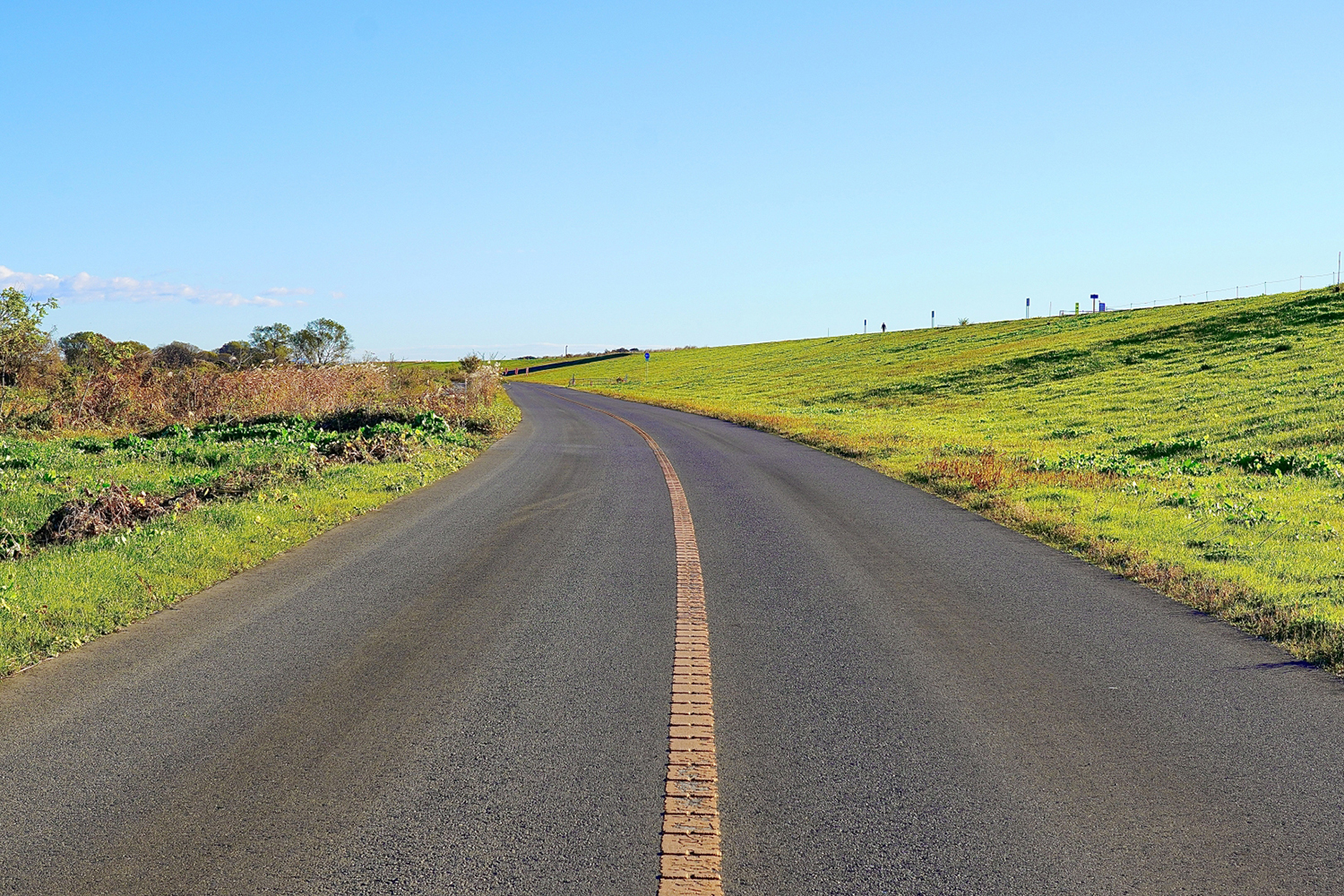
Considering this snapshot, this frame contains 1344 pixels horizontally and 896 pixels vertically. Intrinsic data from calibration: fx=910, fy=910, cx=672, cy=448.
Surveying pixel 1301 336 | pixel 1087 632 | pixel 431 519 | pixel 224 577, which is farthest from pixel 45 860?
pixel 1301 336

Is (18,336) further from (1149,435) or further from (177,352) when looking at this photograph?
(177,352)

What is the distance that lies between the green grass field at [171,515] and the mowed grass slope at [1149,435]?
802 cm

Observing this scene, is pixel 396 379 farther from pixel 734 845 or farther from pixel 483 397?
pixel 734 845

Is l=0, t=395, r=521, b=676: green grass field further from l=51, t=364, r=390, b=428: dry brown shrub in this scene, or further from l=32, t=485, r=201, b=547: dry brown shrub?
l=51, t=364, r=390, b=428: dry brown shrub

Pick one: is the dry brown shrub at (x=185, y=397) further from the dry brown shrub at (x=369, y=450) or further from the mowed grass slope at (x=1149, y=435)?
the mowed grass slope at (x=1149, y=435)

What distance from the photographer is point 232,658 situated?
18.2ft

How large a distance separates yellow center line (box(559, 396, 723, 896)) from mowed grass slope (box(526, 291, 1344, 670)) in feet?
12.4

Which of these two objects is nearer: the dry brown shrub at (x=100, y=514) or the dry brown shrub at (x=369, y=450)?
the dry brown shrub at (x=100, y=514)

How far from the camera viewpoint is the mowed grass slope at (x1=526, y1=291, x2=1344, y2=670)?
8.12 m

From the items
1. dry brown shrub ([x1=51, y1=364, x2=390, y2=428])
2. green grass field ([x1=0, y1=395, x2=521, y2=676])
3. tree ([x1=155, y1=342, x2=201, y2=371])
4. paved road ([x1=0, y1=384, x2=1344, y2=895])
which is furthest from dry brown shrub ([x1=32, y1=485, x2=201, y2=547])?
tree ([x1=155, y1=342, x2=201, y2=371])

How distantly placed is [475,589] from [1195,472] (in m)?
13.3

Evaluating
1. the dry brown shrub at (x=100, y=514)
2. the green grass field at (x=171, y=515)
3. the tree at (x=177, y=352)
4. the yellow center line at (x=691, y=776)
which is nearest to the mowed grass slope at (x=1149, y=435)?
the yellow center line at (x=691, y=776)

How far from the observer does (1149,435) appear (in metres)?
23.0

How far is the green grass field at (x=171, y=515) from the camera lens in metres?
6.51
